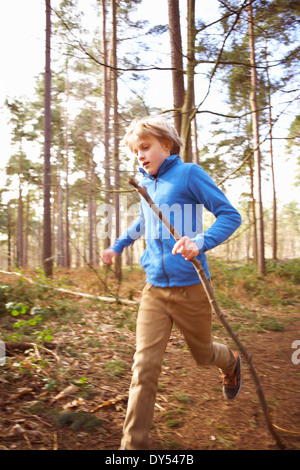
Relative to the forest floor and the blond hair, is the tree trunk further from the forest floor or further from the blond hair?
the blond hair

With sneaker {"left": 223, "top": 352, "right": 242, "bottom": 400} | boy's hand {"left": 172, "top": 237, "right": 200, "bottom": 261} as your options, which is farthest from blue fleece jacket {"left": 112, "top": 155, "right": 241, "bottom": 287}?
sneaker {"left": 223, "top": 352, "right": 242, "bottom": 400}

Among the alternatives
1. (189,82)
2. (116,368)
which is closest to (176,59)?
(189,82)

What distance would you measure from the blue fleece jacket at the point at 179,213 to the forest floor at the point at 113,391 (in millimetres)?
1209

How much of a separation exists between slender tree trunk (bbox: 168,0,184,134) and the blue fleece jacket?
3.24 meters

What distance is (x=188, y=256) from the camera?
1.91 metres

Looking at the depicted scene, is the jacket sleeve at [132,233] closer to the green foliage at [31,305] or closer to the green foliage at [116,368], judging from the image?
the green foliage at [116,368]

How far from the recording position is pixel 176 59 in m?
5.36

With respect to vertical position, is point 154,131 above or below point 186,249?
above

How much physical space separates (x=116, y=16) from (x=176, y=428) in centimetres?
1006

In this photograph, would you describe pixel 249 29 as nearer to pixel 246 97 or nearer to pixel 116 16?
pixel 246 97

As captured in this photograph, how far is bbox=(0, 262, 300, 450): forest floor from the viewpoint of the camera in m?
2.40

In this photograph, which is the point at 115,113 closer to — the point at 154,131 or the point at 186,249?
the point at 154,131

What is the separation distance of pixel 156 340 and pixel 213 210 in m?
0.95
